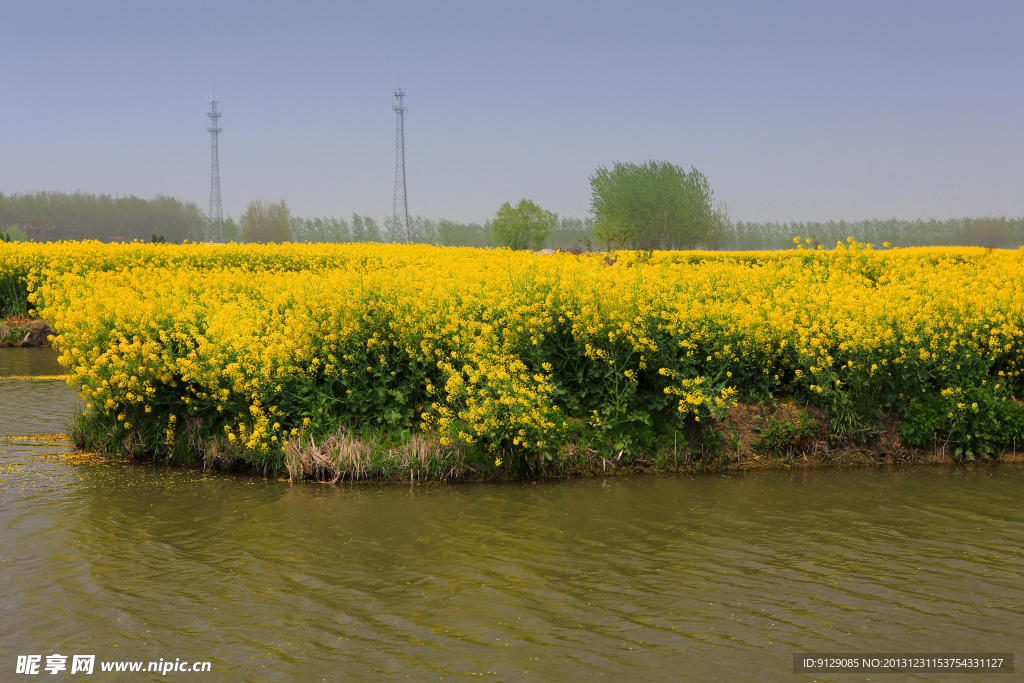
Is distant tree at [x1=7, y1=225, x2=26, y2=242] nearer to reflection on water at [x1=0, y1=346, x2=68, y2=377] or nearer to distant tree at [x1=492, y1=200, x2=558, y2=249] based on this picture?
distant tree at [x1=492, y1=200, x2=558, y2=249]

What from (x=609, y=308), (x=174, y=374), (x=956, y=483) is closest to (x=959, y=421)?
(x=956, y=483)

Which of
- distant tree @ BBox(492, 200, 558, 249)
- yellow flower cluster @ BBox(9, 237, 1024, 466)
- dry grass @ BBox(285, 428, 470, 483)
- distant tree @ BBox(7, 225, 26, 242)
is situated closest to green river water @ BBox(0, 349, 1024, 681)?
dry grass @ BBox(285, 428, 470, 483)

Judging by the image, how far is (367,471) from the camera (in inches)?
301

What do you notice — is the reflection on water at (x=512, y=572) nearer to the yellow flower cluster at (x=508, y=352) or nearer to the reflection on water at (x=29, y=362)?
the yellow flower cluster at (x=508, y=352)

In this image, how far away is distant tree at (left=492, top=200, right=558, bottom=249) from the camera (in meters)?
70.4

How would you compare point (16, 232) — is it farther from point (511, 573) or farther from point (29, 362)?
point (511, 573)

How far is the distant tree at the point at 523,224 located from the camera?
70438 millimetres

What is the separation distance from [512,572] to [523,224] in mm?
66261

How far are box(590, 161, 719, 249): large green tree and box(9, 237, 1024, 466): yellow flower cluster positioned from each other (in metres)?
68.6

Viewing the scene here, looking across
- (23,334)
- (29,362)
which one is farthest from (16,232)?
(29,362)

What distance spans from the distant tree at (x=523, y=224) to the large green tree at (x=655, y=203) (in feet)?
25.8

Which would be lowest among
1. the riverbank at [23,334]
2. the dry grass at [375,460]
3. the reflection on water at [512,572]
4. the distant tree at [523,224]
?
the reflection on water at [512,572]

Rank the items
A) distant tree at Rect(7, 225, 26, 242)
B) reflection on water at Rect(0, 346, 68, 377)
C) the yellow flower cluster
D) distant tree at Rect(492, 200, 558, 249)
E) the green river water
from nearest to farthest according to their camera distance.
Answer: the green river water < the yellow flower cluster < reflection on water at Rect(0, 346, 68, 377) < distant tree at Rect(492, 200, 558, 249) < distant tree at Rect(7, 225, 26, 242)

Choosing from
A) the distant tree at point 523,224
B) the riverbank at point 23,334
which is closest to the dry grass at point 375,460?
the riverbank at point 23,334
